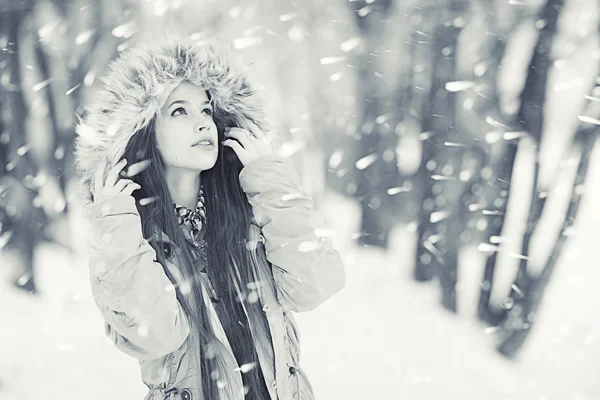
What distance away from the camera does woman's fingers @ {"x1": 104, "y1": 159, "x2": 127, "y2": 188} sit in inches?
39.9

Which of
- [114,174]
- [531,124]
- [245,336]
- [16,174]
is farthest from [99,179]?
[531,124]

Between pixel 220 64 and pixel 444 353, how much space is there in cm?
144


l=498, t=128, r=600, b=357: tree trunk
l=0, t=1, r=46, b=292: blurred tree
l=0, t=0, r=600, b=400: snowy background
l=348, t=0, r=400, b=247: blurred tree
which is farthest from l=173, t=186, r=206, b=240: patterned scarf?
l=498, t=128, r=600, b=357: tree trunk

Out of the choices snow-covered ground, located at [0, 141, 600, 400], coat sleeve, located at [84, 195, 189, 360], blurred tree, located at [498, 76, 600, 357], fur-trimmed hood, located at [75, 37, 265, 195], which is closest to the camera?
coat sleeve, located at [84, 195, 189, 360]

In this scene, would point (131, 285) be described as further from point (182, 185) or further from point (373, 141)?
point (373, 141)

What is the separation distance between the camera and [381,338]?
2086mm

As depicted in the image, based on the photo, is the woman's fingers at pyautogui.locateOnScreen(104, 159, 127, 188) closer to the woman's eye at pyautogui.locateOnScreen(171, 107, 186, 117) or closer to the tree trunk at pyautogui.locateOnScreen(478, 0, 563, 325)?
the woman's eye at pyautogui.locateOnScreen(171, 107, 186, 117)

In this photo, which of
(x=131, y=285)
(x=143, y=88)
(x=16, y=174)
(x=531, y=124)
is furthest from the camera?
(x=16, y=174)

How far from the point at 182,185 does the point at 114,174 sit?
157 mm

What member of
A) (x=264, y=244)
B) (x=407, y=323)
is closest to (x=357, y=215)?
(x=407, y=323)

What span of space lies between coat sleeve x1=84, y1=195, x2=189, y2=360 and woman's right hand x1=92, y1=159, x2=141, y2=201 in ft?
0.06

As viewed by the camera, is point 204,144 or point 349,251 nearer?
point 204,144

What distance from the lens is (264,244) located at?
44.8 inches

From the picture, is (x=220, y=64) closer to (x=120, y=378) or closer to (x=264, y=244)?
(x=264, y=244)
